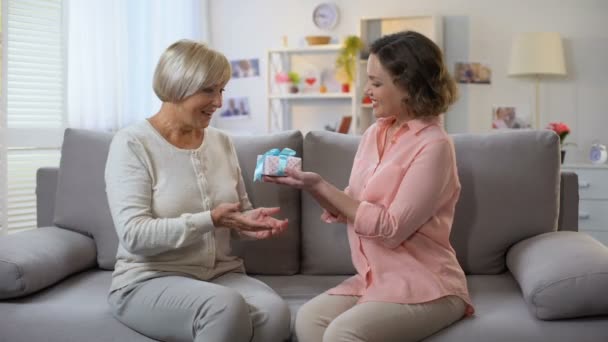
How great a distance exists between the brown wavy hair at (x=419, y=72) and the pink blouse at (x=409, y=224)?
5 centimetres

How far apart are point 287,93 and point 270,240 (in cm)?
314

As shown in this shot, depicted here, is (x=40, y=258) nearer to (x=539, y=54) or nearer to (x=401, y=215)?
(x=401, y=215)

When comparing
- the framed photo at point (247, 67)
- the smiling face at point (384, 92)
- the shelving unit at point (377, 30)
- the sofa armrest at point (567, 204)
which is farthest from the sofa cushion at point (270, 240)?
the framed photo at point (247, 67)

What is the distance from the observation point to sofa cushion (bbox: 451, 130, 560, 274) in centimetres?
219

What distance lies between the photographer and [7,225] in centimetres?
354

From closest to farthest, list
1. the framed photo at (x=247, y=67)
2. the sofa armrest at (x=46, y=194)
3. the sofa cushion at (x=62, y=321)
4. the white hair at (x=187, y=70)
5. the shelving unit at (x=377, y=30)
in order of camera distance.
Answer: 1. the sofa cushion at (x=62, y=321)
2. the white hair at (x=187, y=70)
3. the sofa armrest at (x=46, y=194)
4. the shelving unit at (x=377, y=30)
5. the framed photo at (x=247, y=67)

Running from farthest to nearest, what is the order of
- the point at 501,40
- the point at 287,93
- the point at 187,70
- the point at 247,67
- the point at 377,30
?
the point at 247,67 < the point at 287,93 < the point at 377,30 < the point at 501,40 < the point at 187,70

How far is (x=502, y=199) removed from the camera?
2.20 metres

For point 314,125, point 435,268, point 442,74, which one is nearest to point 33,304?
point 435,268

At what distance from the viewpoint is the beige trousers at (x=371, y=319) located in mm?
1625

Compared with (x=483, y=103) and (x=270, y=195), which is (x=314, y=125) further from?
(x=270, y=195)

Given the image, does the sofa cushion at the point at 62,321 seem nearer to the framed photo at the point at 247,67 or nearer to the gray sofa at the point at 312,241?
the gray sofa at the point at 312,241

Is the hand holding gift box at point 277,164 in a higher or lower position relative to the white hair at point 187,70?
lower

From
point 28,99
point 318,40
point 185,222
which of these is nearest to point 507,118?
point 318,40
